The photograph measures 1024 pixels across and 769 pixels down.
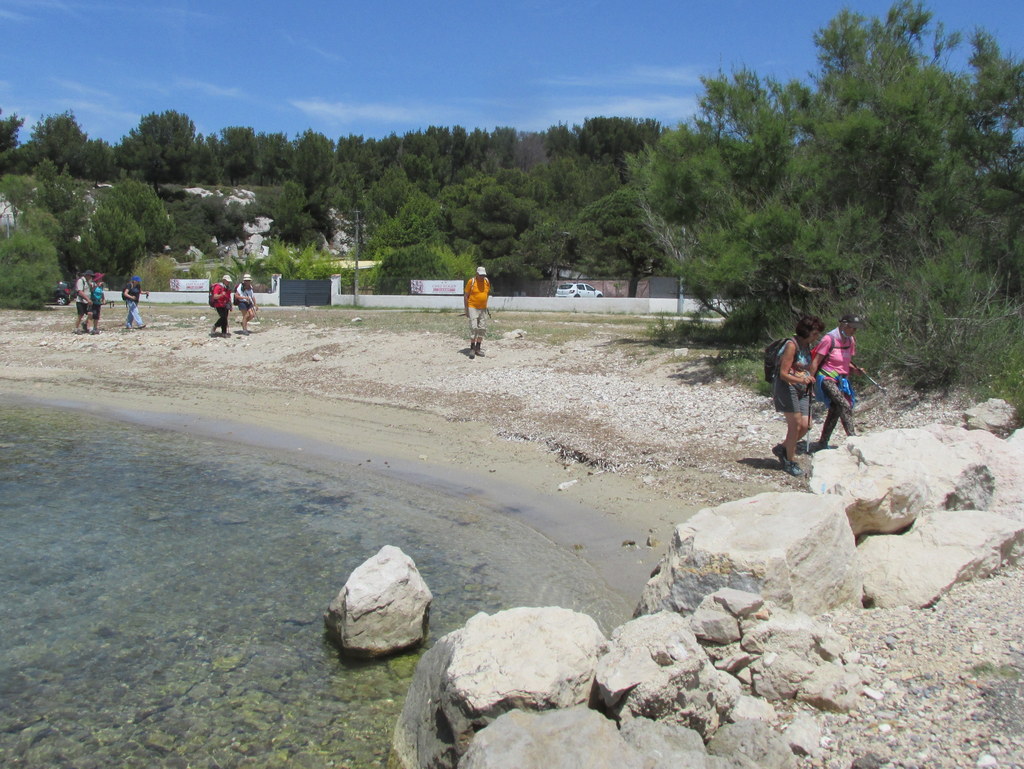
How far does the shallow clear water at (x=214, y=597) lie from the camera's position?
16.0ft

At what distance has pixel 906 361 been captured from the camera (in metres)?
11.4

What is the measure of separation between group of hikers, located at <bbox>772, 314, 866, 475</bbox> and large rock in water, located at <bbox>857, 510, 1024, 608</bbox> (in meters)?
2.84

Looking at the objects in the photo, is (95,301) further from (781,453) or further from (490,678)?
(490,678)

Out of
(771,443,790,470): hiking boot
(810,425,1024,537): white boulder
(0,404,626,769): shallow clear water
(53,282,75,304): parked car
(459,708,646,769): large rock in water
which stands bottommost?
(0,404,626,769): shallow clear water

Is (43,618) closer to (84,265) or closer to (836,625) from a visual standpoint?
(836,625)

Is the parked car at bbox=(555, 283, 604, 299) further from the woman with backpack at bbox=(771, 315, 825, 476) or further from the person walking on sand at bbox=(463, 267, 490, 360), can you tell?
the woman with backpack at bbox=(771, 315, 825, 476)

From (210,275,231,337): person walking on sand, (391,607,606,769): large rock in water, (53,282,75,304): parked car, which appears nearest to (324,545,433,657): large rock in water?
(391,607,606,769): large rock in water

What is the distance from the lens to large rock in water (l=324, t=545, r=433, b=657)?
18.7 ft

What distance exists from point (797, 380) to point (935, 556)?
3.33m

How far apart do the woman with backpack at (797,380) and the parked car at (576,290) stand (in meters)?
37.3

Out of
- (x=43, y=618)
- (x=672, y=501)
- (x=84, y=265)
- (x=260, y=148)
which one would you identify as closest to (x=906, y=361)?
(x=672, y=501)

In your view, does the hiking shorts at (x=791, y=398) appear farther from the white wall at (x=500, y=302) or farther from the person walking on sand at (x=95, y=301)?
the white wall at (x=500, y=302)

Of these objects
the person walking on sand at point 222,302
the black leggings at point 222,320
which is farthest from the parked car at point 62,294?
the person walking on sand at point 222,302

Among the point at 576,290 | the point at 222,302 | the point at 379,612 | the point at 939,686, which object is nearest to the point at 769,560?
the point at 939,686
